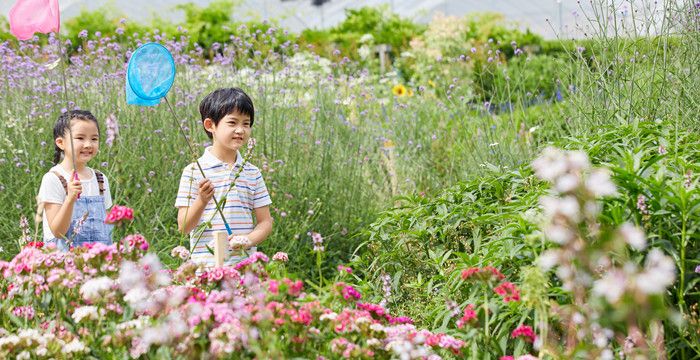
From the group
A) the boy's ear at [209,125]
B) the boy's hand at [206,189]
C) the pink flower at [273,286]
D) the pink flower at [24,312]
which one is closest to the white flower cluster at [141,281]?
the pink flower at [273,286]

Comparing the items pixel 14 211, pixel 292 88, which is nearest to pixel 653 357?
pixel 14 211

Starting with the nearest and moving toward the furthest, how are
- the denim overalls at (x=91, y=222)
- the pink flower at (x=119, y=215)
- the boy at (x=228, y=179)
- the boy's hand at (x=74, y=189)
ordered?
the pink flower at (x=119, y=215)
the boy's hand at (x=74, y=189)
the boy at (x=228, y=179)
the denim overalls at (x=91, y=222)

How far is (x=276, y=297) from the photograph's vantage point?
2107 mm

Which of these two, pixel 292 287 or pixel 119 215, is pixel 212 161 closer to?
pixel 119 215

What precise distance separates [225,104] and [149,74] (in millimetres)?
386

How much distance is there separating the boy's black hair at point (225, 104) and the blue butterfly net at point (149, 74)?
0.33m

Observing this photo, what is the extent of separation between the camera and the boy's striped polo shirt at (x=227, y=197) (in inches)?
131

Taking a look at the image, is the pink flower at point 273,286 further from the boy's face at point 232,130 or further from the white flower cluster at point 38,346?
the boy's face at point 232,130

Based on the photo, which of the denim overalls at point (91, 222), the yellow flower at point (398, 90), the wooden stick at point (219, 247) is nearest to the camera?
the wooden stick at point (219, 247)

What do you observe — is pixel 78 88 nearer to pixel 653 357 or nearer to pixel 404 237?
pixel 404 237

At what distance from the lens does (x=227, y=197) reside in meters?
3.38

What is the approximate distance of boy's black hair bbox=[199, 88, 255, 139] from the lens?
3365mm

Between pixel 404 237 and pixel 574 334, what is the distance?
51.2 inches

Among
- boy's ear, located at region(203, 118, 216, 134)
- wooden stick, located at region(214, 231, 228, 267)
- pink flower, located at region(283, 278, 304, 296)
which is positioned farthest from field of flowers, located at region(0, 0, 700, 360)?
boy's ear, located at region(203, 118, 216, 134)
